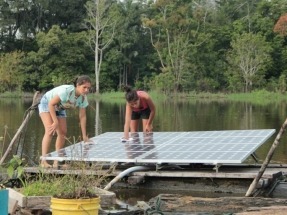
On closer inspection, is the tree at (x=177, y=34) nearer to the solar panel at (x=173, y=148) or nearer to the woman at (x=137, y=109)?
the woman at (x=137, y=109)

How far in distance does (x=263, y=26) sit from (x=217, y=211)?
5247 cm

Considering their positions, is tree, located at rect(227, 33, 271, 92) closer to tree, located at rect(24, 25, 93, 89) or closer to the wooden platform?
tree, located at rect(24, 25, 93, 89)

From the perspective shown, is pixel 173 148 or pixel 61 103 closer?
pixel 61 103

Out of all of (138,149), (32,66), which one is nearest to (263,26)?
(32,66)

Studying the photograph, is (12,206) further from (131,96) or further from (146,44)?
(146,44)

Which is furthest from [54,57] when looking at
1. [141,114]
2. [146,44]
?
[141,114]

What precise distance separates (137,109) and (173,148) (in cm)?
180

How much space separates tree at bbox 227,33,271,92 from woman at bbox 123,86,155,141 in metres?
43.1

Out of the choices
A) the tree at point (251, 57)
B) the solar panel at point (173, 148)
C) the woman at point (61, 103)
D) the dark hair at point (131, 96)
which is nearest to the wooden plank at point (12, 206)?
the solar panel at point (173, 148)

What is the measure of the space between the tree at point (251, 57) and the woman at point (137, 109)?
4308 cm

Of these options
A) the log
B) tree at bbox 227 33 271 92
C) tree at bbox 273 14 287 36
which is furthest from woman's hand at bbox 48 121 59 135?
tree at bbox 273 14 287 36

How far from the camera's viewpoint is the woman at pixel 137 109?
1112cm

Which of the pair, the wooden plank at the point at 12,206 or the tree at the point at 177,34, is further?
the tree at the point at 177,34

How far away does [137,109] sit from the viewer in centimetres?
1193
